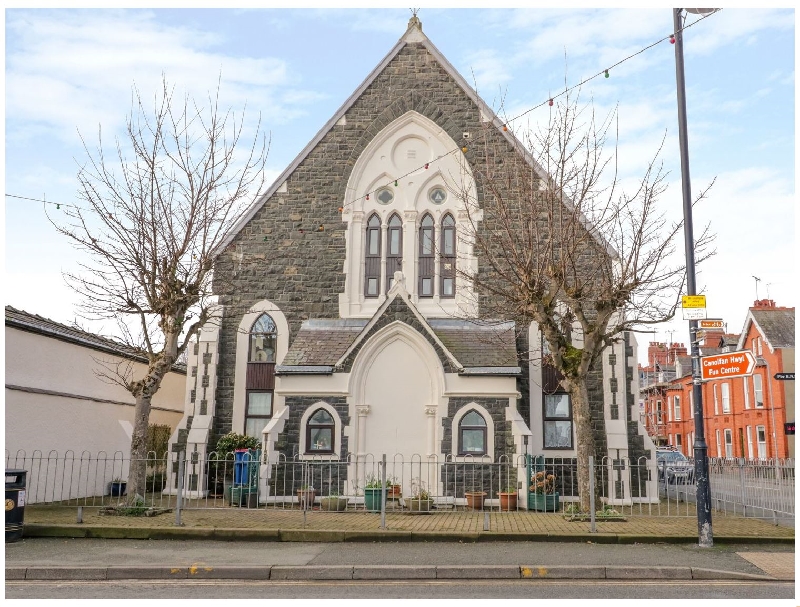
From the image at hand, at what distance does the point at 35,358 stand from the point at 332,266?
25.1ft

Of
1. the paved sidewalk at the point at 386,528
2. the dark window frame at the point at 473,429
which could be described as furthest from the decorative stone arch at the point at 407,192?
the paved sidewalk at the point at 386,528

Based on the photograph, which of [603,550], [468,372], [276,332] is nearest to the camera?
[603,550]

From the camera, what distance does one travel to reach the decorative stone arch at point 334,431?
60.3 feet

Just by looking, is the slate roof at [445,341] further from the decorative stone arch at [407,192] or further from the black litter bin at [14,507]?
the black litter bin at [14,507]

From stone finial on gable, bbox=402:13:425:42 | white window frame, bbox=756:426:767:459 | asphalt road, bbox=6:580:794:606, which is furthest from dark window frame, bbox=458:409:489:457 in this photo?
white window frame, bbox=756:426:767:459

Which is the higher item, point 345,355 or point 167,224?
point 167,224

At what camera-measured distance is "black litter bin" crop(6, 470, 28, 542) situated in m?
12.3

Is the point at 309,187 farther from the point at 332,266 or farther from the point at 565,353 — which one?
the point at 565,353

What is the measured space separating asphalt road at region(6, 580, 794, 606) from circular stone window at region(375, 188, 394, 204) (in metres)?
13.1

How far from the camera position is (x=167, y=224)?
15859 mm

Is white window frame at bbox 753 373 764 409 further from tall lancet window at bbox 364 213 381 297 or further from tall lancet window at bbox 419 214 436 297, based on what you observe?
tall lancet window at bbox 364 213 381 297

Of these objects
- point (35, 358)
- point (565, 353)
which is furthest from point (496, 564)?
point (35, 358)

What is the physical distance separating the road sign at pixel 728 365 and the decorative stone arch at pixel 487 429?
6.59m

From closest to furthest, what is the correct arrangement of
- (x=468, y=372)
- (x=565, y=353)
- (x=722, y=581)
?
(x=722, y=581), (x=565, y=353), (x=468, y=372)
